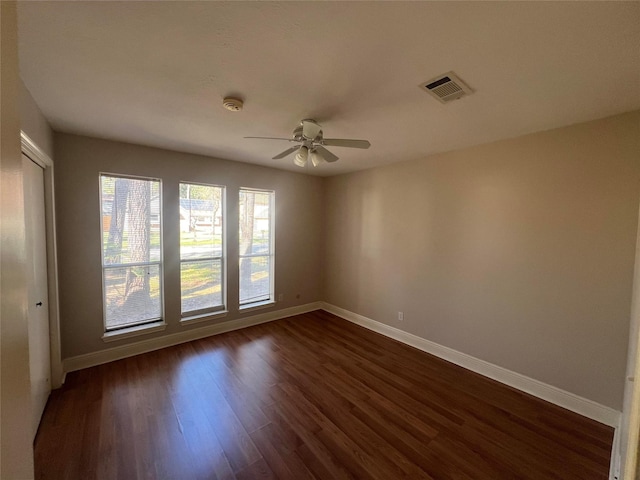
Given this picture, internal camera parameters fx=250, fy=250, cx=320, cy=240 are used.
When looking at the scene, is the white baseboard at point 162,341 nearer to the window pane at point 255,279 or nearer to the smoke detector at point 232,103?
the window pane at point 255,279

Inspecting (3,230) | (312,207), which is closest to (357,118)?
(3,230)

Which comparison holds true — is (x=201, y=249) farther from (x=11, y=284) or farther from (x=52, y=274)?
(x=11, y=284)

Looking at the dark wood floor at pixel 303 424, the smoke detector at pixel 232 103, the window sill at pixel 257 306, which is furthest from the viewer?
the window sill at pixel 257 306

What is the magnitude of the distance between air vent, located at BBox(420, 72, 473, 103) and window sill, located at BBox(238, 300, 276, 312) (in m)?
3.65

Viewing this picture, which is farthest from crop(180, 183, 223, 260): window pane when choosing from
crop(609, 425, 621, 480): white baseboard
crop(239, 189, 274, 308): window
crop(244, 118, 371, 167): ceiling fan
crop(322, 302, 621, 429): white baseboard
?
crop(609, 425, 621, 480): white baseboard

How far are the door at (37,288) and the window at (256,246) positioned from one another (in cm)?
212

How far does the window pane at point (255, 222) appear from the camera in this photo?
13.2 ft

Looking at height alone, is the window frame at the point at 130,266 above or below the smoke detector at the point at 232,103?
below

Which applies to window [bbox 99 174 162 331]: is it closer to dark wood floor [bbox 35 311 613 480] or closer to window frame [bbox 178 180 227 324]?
window frame [bbox 178 180 227 324]

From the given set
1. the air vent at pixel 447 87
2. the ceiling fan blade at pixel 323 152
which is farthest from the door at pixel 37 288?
the air vent at pixel 447 87

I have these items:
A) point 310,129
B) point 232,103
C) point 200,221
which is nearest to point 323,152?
point 310,129

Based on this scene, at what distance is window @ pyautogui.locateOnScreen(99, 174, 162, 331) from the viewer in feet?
9.62

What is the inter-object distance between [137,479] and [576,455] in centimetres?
304

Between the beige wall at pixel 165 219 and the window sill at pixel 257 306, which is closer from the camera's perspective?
the beige wall at pixel 165 219
